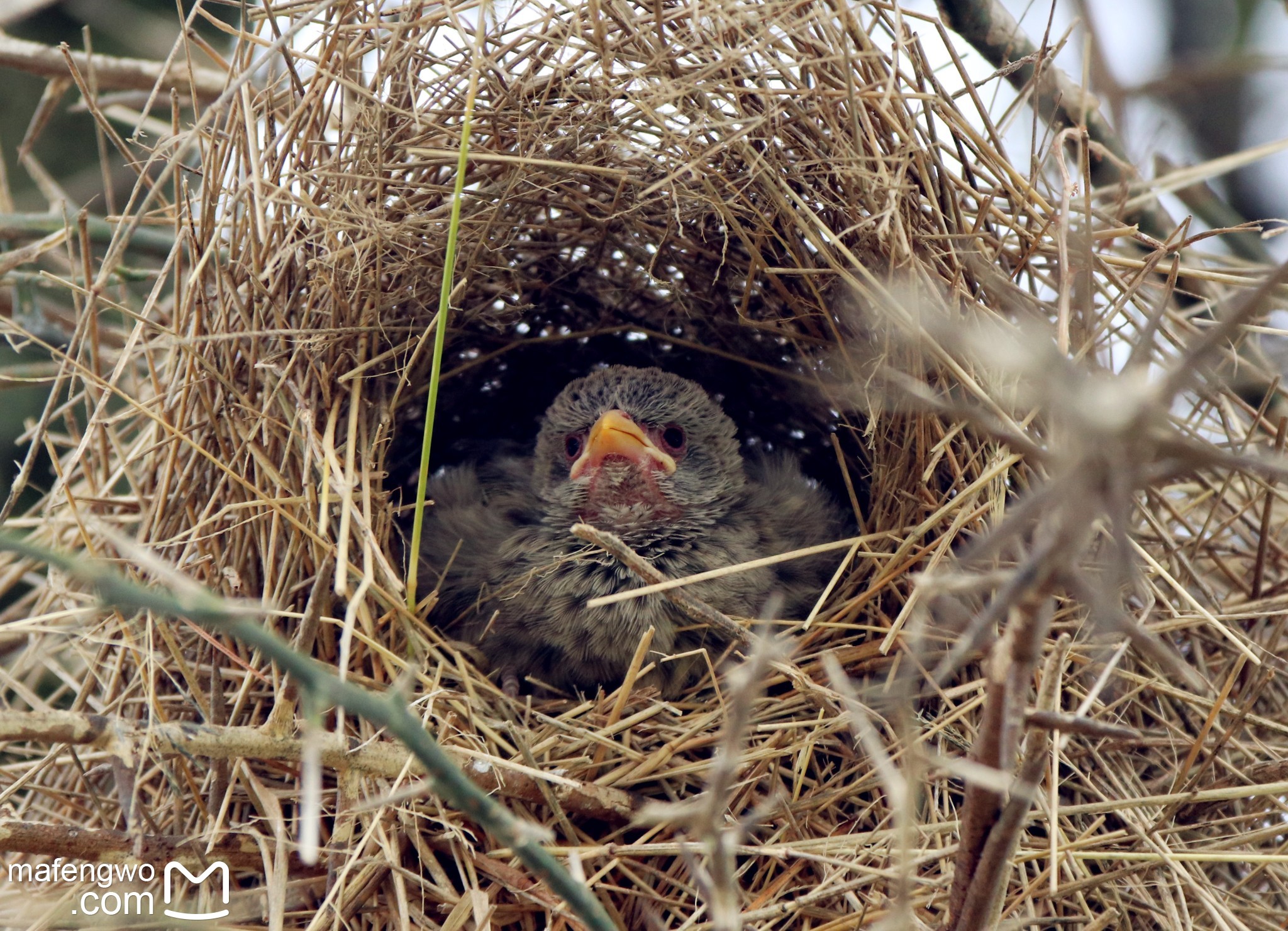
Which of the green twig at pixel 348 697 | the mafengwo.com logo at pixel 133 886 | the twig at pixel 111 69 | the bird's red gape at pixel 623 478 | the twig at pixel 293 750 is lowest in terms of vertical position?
the mafengwo.com logo at pixel 133 886

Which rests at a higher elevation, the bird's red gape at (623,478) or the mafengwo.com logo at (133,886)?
the bird's red gape at (623,478)

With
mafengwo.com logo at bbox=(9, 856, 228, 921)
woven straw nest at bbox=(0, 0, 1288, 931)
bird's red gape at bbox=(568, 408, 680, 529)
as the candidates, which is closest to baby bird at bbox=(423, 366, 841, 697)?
bird's red gape at bbox=(568, 408, 680, 529)

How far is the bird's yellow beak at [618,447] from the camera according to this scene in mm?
2908

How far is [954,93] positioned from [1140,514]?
101 cm

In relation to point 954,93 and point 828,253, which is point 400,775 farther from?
point 954,93

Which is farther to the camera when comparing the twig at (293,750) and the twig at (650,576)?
the twig at (650,576)

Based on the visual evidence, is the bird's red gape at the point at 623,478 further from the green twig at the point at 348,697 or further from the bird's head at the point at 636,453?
the green twig at the point at 348,697

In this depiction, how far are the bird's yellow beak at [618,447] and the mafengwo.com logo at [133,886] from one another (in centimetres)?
136

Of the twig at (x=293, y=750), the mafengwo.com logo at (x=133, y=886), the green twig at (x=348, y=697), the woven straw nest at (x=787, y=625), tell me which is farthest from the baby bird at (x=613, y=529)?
the green twig at (x=348, y=697)

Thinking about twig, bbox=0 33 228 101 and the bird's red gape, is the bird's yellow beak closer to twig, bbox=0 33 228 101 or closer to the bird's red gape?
the bird's red gape

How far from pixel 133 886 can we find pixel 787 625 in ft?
4.78

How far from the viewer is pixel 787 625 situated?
2611 mm

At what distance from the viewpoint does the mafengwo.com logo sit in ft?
6.17

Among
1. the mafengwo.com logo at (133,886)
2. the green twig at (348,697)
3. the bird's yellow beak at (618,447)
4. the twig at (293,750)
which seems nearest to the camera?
the green twig at (348,697)
